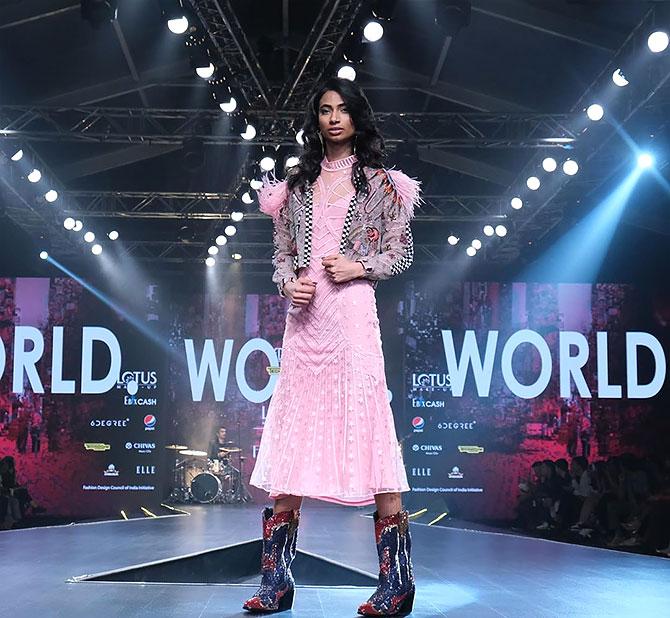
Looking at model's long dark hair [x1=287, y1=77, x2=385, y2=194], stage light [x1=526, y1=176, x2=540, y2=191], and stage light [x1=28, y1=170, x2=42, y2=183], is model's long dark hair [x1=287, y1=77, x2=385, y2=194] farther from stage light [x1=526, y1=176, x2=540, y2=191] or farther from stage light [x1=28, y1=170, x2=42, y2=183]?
stage light [x1=28, y1=170, x2=42, y2=183]

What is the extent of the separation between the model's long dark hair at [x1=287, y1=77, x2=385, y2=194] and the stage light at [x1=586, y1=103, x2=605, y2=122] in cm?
493

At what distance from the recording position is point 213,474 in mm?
10477

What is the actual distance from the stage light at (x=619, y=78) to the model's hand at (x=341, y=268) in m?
4.84

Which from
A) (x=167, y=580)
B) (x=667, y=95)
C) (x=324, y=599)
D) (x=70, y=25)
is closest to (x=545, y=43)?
(x=667, y=95)

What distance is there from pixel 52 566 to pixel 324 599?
3.90 ft

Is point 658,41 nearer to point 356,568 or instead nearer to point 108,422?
point 356,568

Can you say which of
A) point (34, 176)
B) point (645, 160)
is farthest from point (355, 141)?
point (34, 176)

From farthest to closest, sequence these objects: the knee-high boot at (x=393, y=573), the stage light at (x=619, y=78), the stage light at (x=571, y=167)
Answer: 1. the stage light at (x=571, y=167)
2. the stage light at (x=619, y=78)
3. the knee-high boot at (x=393, y=573)

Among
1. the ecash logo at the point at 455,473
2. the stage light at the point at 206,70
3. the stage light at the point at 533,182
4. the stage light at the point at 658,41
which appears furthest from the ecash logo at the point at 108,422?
the stage light at the point at 658,41

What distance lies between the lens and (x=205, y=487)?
10.4 meters

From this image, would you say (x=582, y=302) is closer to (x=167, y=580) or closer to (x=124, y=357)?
(x=124, y=357)

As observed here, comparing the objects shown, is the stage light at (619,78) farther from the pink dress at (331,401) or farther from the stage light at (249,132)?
the pink dress at (331,401)

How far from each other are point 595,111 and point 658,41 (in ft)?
3.72

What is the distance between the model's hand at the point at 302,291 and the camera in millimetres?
2156
